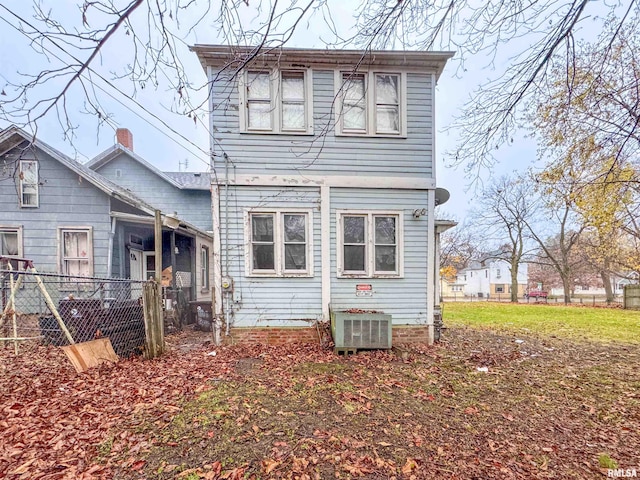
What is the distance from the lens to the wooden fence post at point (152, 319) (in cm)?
526

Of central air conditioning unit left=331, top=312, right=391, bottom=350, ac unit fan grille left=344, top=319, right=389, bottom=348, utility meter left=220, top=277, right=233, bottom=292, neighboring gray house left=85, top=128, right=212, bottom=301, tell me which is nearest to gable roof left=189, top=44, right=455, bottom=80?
utility meter left=220, top=277, right=233, bottom=292

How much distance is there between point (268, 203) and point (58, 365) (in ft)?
15.0

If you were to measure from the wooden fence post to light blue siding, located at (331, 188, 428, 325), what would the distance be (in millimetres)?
3485

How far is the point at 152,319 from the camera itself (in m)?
5.33

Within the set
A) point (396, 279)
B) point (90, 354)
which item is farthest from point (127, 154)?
point (396, 279)

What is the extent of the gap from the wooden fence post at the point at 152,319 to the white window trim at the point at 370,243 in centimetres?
368

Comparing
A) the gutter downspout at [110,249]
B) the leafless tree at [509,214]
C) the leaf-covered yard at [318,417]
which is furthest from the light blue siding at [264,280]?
the leafless tree at [509,214]

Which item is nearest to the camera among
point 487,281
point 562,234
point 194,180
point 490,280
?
point 194,180

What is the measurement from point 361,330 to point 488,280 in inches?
→ 1852

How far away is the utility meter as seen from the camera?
20.1 feet

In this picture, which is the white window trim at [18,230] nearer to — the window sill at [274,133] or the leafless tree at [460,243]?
the window sill at [274,133]

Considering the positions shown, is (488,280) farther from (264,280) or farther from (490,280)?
(264,280)

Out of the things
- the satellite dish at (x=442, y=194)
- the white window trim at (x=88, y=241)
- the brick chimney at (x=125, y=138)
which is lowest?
the white window trim at (x=88, y=241)

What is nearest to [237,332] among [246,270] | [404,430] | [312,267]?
[246,270]
